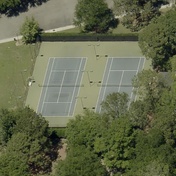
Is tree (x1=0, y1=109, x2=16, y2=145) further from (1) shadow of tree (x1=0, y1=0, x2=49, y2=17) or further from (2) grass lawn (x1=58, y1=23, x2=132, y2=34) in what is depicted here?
(1) shadow of tree (x1=0, y1=0, x2=49, y2=17)

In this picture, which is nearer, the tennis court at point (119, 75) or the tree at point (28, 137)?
the tree at point (28, 137)

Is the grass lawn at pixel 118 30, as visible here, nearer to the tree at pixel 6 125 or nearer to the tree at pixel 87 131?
the tree at pixel 87 131

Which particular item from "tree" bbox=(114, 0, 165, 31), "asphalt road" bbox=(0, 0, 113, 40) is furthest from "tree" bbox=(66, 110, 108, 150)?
"asphalt road" bbox=(0, 0, 113, 40)

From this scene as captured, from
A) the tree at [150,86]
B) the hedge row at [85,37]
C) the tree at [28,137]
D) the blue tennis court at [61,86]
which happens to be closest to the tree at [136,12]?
the hedge row at [85,37]

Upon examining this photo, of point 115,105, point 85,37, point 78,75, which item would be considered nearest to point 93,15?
point 85,37

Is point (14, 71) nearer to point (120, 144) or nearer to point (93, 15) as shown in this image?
point (93, 15)

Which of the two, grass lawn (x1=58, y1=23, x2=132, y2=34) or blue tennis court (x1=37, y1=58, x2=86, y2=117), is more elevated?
grass lawn (x1=58, y1=23, x2=132, y2=34)
